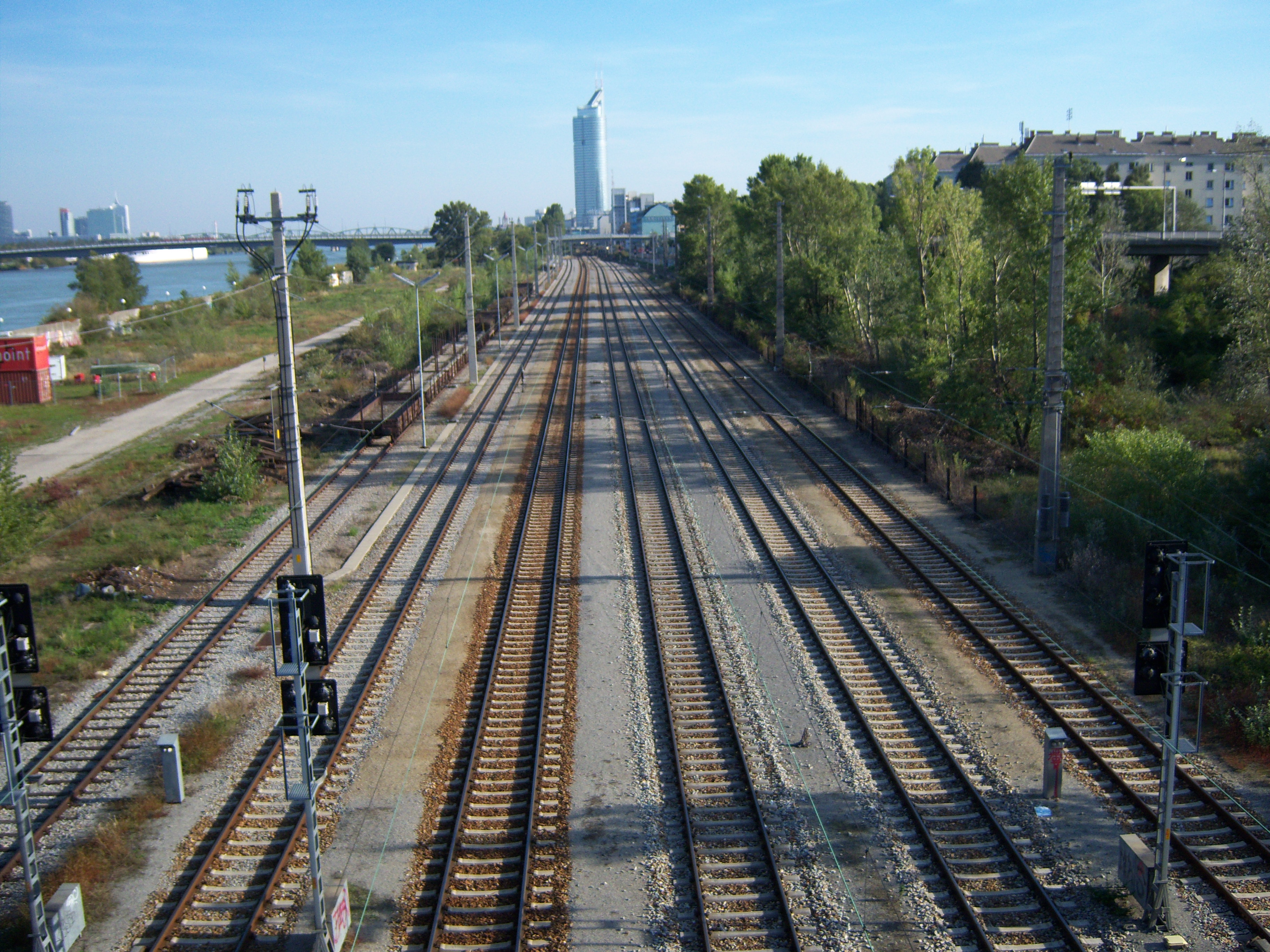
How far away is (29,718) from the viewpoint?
759cm

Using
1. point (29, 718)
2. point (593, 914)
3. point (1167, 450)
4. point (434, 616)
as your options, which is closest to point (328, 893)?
point (593, 914)

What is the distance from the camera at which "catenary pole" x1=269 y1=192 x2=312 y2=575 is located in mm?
12750

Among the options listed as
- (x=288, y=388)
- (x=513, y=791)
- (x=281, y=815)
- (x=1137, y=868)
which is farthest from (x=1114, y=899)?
(x=288, y=388)

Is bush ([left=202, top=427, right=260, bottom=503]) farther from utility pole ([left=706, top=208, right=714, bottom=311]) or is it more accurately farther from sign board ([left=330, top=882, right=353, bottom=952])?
utility pole ([left=706, top=208, right=714, bottom=311])

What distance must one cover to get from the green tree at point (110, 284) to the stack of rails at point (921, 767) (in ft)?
257

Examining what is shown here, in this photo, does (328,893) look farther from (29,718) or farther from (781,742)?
(781,742)

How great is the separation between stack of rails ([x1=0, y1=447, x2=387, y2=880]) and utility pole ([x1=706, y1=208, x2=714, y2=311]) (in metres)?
47.3

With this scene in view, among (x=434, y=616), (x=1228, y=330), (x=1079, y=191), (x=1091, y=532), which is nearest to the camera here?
(x=434, y=616)

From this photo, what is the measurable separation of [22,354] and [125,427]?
8.05 metres

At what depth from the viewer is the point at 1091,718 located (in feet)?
39.3

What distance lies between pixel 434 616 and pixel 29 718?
27.8 ft

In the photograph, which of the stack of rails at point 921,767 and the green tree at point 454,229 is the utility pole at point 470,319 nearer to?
the stack of rails at point 921,767

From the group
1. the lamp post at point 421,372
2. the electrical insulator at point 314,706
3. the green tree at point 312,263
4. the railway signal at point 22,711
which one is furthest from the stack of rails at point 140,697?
the green tree at point 312,263

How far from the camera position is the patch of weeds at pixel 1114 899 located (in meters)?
8.37
